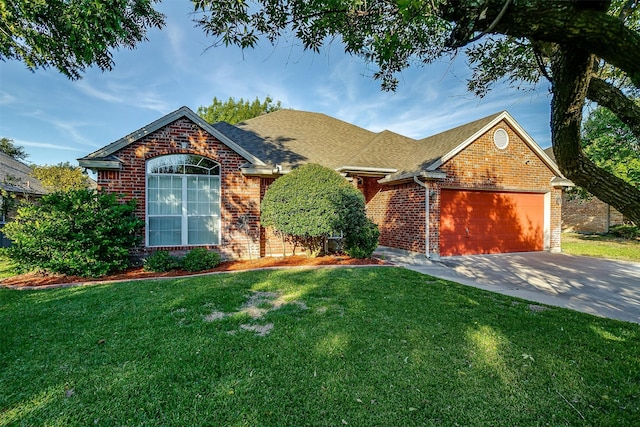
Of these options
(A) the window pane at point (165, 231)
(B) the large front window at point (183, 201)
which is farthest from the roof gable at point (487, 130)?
(A) the window pane at point (165, 231)

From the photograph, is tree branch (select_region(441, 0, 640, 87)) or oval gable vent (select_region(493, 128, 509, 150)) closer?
tree branch (select_region(441, 0, 640, 87))

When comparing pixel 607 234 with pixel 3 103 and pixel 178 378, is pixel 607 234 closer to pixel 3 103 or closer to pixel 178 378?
pixel 178 378

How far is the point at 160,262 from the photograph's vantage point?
7660 mm

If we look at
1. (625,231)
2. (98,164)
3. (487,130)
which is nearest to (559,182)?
(487,130)

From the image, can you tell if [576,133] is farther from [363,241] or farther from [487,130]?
[487,130]

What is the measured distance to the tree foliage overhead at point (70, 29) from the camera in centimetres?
446

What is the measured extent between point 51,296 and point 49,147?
87.8ft

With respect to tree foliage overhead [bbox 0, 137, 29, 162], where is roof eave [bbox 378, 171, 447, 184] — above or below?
below

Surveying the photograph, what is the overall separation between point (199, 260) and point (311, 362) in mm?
5469

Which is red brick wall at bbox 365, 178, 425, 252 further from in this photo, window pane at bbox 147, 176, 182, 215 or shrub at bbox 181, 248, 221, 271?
window pane at bbox 147, 176, 182, 215

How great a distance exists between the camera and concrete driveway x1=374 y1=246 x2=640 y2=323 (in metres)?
5.59

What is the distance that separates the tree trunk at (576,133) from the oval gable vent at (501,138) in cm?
1037

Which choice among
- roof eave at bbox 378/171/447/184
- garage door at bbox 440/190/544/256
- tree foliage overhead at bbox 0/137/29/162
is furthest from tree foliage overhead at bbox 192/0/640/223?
tree foliage overhead at bbox 0/137/29/162

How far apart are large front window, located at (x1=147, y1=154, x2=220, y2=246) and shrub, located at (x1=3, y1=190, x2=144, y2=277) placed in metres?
1.17
